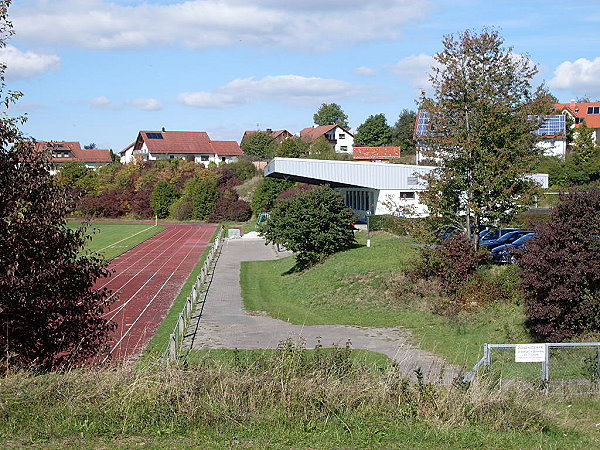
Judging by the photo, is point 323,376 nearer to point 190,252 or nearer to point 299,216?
point 299,216

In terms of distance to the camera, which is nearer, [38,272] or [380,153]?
[38,272]

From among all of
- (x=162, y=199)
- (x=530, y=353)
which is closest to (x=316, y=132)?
(x=162, y=199)

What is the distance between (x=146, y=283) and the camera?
112ft

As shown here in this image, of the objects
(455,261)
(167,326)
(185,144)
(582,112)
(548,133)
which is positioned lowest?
(167,326)

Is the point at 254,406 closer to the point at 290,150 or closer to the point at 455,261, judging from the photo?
the point at 455,261

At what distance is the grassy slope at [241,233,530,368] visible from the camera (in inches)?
816

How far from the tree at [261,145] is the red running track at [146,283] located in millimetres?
46370

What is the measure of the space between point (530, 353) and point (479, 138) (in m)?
14.0

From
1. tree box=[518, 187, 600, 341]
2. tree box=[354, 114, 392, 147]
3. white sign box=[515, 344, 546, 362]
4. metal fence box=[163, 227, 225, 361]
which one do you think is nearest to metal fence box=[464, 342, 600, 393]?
white sign box=[515, 344, 546, 362]

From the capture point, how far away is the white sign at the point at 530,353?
12.3 meters

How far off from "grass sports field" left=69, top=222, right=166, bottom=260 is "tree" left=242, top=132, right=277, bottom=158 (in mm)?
34071

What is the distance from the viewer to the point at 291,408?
8.84 m

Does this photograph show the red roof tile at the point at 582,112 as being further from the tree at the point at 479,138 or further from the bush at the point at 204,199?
the tree at the point at 479,138

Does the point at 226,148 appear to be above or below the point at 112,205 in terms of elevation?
above
